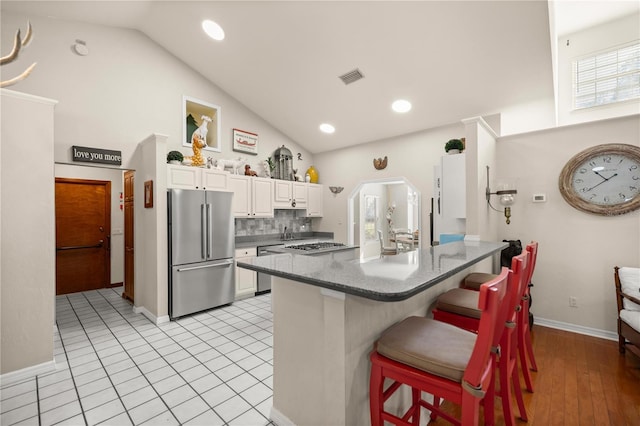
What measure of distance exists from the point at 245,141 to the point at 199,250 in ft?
7.46

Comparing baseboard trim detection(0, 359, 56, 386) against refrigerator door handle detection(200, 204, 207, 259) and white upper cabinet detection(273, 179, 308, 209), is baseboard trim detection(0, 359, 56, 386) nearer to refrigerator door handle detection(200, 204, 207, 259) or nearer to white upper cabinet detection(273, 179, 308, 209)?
refrigerator door handle detection(200, 204, 207, 259)

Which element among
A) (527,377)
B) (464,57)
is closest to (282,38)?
(464,57)

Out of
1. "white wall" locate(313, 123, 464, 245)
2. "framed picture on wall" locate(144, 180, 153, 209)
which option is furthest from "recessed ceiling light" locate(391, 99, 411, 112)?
"framed picture on wall" locate(144, 180, 153, 209)

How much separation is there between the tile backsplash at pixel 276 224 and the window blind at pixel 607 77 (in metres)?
4.99

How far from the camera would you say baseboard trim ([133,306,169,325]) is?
3.52 metres

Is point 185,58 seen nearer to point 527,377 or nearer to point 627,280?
point 527,377

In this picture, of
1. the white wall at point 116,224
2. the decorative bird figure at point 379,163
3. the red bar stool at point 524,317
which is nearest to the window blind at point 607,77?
the decorative bird figure at point 379,163

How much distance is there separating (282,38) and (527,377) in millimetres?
4260

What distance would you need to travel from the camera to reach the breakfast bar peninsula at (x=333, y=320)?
122cm

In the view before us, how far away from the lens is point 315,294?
1.47 meters

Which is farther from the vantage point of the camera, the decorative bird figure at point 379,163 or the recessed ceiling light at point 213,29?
the decorative bird figure at point 379,163

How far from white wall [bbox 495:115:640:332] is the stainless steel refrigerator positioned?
3.93 meters

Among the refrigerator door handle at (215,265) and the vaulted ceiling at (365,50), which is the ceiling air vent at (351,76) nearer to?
the vaulted ceiling at (365,50)

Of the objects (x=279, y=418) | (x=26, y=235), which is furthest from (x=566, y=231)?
(x=26, y=235)
